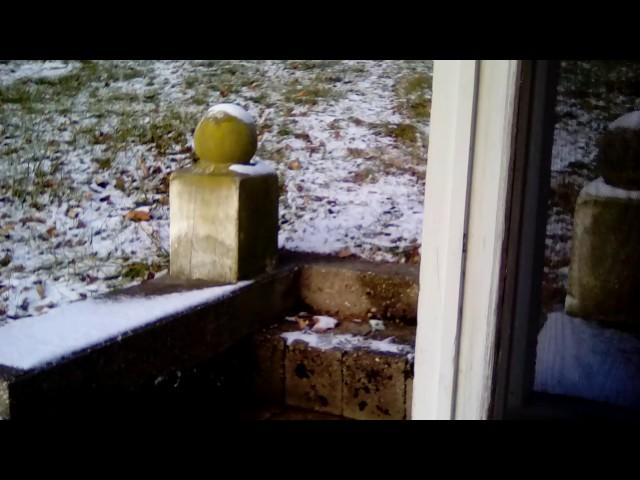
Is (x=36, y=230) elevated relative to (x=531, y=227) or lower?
lower

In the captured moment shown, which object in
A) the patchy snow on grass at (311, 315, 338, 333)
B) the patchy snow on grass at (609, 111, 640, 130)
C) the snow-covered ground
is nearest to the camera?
the patchy snow on grass at (609, 111, 640, 130)

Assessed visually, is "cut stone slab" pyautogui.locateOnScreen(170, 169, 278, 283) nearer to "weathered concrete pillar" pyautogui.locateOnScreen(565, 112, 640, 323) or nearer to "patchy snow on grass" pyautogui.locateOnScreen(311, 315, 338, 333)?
"patchy snow on grass" pyautogui.locateOnScreen(311, 315, 338, 333)

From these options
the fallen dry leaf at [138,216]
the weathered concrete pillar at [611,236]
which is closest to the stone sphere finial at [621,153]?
the weathered concrete pillar at [611,236]

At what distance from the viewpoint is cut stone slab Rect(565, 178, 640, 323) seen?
1.32m

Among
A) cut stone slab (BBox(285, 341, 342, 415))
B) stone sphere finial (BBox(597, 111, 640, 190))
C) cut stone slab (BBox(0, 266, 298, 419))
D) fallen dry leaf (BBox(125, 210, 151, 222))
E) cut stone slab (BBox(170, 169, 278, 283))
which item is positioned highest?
stone sphere finial (BBox(597, 111, 640, 190))

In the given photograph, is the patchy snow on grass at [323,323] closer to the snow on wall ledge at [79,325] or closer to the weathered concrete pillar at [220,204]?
the weathered concrete pillar at [220,204]

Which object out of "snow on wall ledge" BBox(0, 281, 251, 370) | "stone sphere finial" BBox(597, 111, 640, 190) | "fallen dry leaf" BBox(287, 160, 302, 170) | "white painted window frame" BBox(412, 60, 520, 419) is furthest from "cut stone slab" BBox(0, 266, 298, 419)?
"fallen dry leaf" BBox(287, 160, 302, 170)

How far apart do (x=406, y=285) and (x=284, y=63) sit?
579 cm

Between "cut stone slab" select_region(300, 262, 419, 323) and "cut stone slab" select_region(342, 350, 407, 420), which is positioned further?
"cut stone slab" select_region(300, 262, 419, 323)

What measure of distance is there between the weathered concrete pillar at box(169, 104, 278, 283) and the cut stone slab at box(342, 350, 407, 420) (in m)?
0.77

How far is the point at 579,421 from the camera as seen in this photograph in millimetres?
1398

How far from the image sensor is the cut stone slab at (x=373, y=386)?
302 cm

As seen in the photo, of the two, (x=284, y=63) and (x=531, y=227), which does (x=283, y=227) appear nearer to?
(x=531, y=227)

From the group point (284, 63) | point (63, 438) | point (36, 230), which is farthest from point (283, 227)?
point (284, 63)
